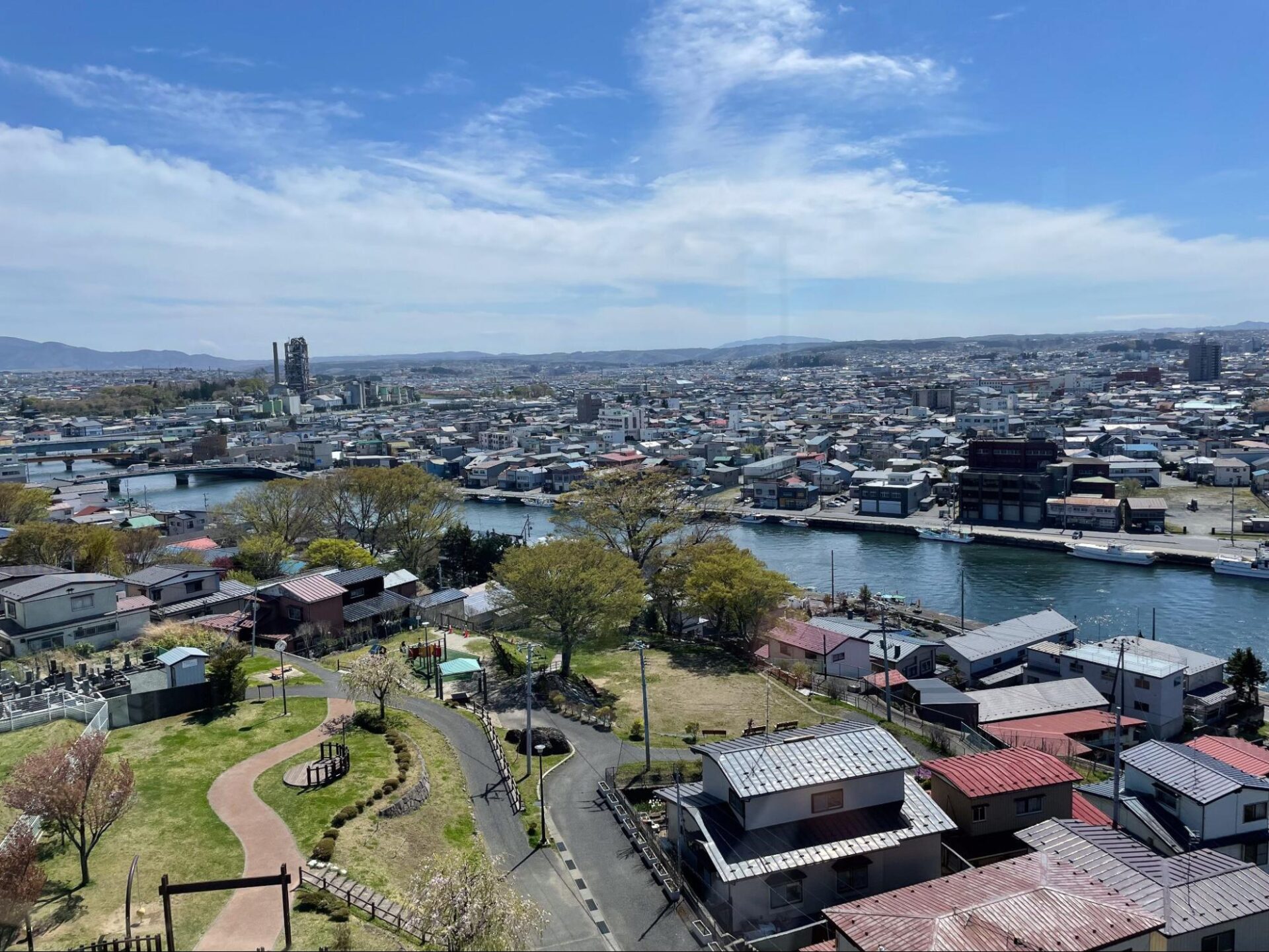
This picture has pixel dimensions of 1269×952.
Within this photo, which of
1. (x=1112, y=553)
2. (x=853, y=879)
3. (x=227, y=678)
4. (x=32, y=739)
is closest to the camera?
(x=853, y=879)

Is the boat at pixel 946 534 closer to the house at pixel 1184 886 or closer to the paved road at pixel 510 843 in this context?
the paved road at pixel 510 843

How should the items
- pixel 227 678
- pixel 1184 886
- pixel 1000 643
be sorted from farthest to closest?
1. pixel 1000 643
2. pixel 227 678
3. pixel 1184 886

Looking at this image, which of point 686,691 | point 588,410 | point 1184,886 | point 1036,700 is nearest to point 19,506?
point 686,691

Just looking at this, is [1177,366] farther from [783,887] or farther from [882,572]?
[783,887]

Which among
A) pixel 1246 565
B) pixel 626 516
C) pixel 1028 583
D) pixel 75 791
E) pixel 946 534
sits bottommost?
pixel 1028 583

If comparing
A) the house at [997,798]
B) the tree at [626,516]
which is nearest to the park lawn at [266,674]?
the tree at [626,516]

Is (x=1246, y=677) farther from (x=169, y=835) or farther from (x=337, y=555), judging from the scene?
(x=337, y=555)
